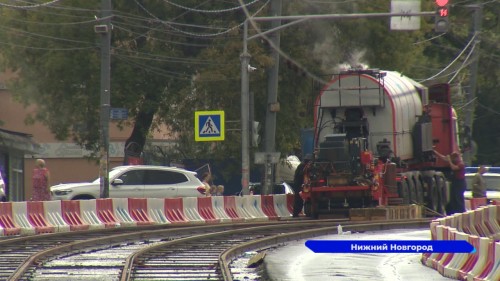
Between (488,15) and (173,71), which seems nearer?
(173,71)

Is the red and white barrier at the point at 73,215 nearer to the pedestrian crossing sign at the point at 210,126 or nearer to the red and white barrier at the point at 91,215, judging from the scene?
the red and white barrier at the point at 91,215

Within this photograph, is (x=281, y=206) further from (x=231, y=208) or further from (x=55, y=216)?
(x=55, y=216)

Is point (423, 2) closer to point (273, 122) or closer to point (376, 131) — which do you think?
point (273, 122)

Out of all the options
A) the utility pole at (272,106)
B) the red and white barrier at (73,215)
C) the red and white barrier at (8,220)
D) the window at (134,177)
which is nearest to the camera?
the red and white barrier at (8,220)

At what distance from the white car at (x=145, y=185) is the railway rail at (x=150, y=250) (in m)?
8.16

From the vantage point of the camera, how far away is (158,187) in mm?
35188

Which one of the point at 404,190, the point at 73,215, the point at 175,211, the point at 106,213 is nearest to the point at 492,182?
the point at 404,190

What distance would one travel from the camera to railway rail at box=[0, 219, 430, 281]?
15398 millimetres

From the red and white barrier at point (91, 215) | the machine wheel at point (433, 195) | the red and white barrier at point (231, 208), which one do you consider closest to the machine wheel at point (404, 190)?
the machine wheel at point (433, 195)

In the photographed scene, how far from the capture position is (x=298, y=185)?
1242 inches

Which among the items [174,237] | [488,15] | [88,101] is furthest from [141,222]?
[488,15]

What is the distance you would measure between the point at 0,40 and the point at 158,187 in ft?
43.3

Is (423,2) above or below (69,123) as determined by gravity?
above

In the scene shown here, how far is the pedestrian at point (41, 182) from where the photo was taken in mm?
27734
